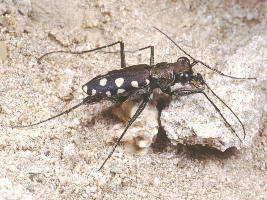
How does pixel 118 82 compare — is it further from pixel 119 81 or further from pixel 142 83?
pixel 142 83

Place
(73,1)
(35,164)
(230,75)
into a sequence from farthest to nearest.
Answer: (73,1)
(230,75)
(35,164)

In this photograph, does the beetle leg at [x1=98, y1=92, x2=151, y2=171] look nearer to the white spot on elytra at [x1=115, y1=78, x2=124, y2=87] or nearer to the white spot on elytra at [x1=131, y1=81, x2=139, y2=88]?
the white spot on elytra at [x1=131, y1=81, x2=139, y2=88]

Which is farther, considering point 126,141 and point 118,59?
point 118,59

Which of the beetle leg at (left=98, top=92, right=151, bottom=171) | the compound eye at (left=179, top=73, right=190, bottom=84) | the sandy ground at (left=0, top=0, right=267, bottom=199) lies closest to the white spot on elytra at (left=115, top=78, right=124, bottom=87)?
the beetle leg at (left=98, top=92, right=151, bottom=171)

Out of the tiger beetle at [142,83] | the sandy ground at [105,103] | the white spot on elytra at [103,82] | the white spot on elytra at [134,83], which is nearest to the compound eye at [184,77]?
the tiger beetle at [142,83]

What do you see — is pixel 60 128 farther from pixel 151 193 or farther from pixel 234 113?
pixel 234 113

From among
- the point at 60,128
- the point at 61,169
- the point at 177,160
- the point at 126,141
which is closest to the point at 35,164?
the point at 61,169

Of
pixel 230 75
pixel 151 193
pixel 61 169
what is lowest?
pixel 151 193

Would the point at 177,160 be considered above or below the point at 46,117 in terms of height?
below

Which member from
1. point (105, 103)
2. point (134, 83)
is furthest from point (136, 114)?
point (105, 103)
